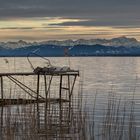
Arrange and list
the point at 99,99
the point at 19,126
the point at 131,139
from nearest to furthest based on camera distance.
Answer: the point at 131,139
the point at 19,126
the point at 99,99

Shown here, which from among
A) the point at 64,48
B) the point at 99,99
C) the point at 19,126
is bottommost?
the point at 99,99

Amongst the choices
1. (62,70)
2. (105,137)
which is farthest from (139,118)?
(105,137)

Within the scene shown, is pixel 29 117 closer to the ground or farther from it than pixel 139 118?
farther from it

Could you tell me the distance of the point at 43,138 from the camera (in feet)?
42.5

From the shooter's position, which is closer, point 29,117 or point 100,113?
point 29,117

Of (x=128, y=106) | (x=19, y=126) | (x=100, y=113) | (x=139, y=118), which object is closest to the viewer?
(x=19, y=126)

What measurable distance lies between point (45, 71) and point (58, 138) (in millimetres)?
7627

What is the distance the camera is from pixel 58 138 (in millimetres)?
13828

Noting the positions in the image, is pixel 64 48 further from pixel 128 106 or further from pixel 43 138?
pixel 128 106

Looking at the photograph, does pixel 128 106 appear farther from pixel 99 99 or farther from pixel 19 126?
pixel 19 126

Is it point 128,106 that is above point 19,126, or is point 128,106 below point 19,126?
below

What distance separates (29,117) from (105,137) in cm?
212

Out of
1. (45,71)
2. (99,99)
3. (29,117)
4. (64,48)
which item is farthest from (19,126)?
(99,99)

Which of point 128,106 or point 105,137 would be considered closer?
point 105,137
